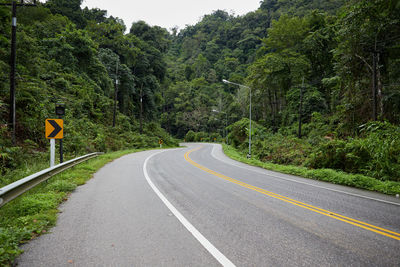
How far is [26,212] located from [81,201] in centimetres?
123

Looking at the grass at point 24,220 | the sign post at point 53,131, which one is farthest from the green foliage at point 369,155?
the sign post at point 53,131

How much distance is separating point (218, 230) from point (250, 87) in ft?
115

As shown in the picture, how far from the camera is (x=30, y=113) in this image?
551 inches

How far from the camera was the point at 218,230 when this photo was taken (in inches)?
146

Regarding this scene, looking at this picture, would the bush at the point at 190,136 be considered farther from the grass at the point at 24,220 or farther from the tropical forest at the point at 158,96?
the grass at the point at 24,220

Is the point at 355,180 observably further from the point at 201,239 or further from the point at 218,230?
the point at 201,239

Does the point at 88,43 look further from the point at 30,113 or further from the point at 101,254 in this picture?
the point at 101,254

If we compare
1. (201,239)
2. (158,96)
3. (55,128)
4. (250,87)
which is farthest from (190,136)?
(201,239)

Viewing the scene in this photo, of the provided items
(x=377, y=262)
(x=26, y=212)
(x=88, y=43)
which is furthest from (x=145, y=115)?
(x=377, y=262)

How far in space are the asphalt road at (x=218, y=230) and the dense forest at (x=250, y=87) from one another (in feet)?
20.0

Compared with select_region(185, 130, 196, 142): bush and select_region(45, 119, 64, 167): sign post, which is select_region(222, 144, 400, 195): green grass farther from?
select_region(185, 130, 196, 142): bush

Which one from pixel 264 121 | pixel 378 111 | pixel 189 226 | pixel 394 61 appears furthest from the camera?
pixel 264 121

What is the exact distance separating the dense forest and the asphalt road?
6.09m

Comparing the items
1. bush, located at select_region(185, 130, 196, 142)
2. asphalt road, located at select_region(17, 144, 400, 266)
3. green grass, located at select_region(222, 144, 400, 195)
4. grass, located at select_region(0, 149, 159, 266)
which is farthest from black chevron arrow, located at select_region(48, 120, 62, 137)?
bush, located at select_region(185, 130, 196, 142)
